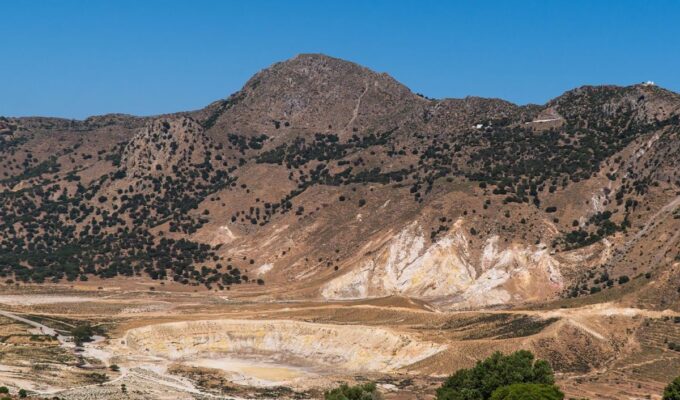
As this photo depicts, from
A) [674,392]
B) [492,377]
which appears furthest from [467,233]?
[674,392]

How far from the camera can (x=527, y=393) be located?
66.4m

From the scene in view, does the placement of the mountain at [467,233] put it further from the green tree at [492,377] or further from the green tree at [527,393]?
the green tree at [527,393]

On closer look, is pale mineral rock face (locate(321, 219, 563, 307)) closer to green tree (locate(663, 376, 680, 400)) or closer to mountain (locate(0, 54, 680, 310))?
mountain (locate(0, 54, 680, 310))

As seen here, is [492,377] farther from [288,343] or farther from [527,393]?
[288,343]

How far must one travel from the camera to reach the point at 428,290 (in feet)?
472

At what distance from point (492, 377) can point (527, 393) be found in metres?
9.01

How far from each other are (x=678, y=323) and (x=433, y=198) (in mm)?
70358

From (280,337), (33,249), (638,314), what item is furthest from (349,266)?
(33,249)

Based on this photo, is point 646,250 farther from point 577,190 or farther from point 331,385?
point 331,385

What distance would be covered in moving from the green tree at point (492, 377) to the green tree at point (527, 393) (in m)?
4.30

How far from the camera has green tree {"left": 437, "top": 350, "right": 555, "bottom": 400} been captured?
74812 millimetres

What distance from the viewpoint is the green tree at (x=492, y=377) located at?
74812 millimetres

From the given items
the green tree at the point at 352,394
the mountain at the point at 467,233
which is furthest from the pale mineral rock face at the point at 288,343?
the green tree at the point at 352,394

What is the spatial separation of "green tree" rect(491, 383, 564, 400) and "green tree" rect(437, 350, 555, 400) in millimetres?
4297
